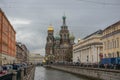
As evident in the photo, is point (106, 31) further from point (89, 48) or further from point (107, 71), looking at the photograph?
point (89, 48)

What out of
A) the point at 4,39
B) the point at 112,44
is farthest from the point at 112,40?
the point at 4,39

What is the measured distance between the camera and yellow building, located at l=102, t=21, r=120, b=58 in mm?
70000

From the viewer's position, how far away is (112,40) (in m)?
74.2

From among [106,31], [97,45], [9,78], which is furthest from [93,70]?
[97,45]

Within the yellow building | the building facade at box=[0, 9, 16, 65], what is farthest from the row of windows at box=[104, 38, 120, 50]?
the building facade at box=[0, 9, 16, 65]

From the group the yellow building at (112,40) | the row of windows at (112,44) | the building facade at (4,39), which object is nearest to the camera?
the yellow building at (112,40)

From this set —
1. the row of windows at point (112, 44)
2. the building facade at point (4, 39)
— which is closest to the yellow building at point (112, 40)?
the row of windows at point (112, 44)

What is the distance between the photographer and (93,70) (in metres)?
61.8

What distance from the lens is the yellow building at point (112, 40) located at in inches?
2756

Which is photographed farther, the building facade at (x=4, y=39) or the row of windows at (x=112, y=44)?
the building facade at (x=4, y=39)

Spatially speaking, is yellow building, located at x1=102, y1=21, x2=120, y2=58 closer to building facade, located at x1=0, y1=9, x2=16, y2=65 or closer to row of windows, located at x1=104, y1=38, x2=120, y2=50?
row of windows, located at x1=104, y1=38, x2=120, y2=50

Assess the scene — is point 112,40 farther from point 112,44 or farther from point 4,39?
point 4,39

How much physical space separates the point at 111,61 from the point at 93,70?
422 centimetres

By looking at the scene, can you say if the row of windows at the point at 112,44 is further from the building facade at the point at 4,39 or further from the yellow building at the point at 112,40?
the building facade at the point at 4,39
